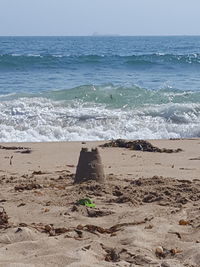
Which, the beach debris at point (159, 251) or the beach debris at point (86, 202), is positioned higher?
the beach debris at point (159, 251)

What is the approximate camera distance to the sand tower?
576cm

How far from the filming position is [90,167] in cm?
577

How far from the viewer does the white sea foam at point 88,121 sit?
10.6 metres

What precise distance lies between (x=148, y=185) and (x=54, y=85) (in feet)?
40.8

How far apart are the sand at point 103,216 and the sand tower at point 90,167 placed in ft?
0.36

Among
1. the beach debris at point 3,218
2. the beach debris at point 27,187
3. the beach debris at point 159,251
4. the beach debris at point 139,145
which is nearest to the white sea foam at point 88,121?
the beach debris at point 139,145

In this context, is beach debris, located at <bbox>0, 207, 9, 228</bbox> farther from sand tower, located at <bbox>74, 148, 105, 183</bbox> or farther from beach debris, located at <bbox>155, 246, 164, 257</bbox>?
sand tower, located at <bbox>74, 148, 105, 183</bbox>

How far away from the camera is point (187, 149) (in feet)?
28.6

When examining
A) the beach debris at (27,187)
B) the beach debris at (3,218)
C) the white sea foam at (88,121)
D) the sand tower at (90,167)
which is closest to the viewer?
the beach debris at (3,218)

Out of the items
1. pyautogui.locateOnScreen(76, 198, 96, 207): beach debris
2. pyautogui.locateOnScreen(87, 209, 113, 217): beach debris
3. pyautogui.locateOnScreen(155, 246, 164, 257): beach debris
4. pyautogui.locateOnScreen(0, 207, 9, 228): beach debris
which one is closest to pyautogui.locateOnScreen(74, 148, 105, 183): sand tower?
pyautogui.locateOnScreen(76, 198, 96, 207): beach debris

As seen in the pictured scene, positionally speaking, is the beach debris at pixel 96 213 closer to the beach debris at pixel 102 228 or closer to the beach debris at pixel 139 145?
the beach debris at pixel 102 228

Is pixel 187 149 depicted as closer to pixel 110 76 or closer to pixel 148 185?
pixel 148 185

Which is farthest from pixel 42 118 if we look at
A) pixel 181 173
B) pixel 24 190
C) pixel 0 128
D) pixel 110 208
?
pixel 110 208

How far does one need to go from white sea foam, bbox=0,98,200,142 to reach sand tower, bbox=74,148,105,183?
14.9 feet
